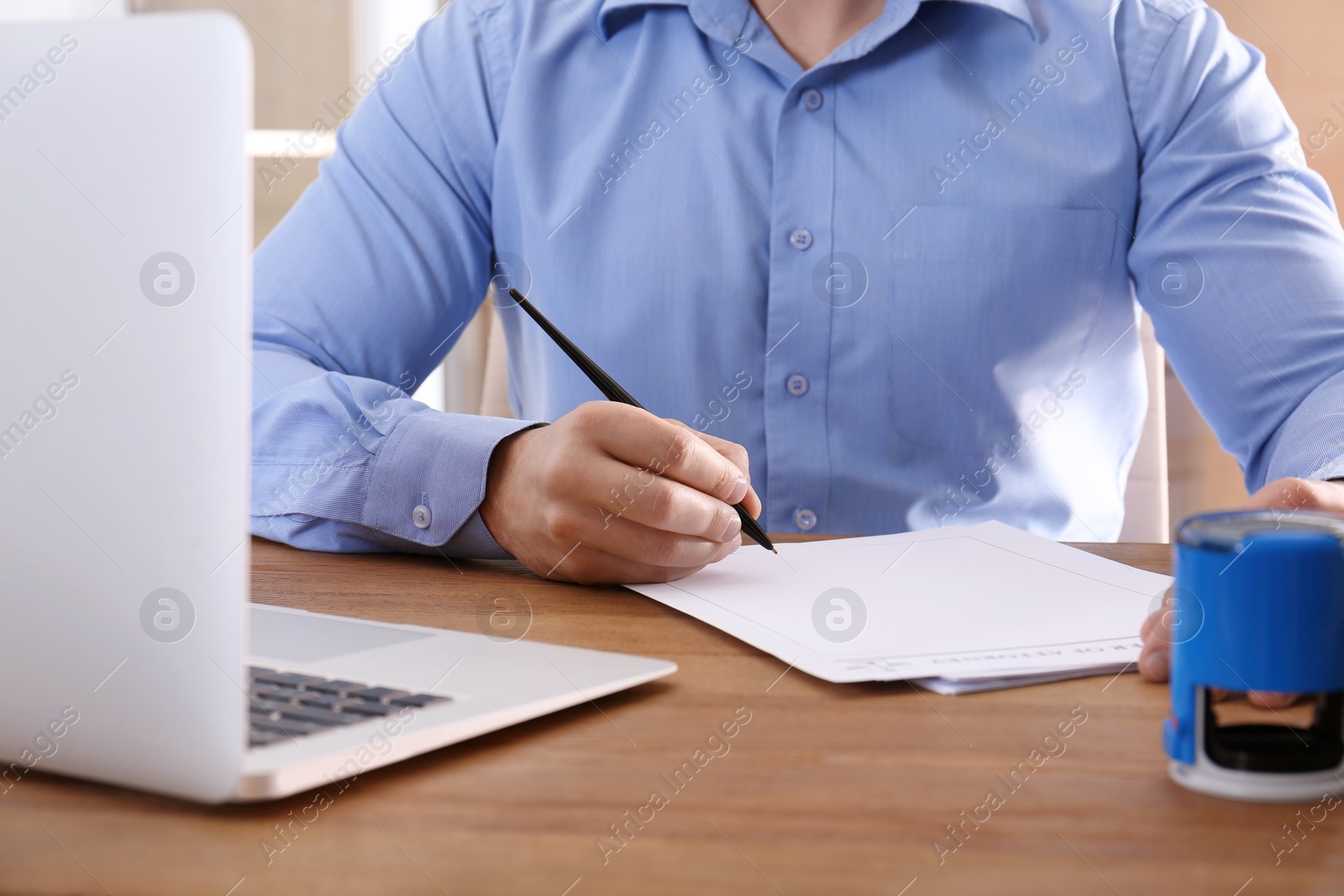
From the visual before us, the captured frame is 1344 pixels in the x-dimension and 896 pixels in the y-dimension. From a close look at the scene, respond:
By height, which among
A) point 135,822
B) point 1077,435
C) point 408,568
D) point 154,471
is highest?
point 154,471

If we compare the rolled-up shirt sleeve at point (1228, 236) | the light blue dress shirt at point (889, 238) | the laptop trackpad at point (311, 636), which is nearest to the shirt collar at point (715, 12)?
the light blue dress shirt at point (889, 238)

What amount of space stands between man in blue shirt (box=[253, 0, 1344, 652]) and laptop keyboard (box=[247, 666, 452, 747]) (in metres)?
0.66

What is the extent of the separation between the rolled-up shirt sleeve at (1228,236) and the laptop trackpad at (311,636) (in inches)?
31.4

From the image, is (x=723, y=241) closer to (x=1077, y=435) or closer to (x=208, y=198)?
(x=1077, y=435)

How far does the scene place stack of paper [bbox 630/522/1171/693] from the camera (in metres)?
0.56

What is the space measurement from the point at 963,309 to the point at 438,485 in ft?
1.89

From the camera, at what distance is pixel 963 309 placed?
1122 mm

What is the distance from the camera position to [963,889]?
0.34 metres

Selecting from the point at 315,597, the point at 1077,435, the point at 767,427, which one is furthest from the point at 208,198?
the point at 1077,435

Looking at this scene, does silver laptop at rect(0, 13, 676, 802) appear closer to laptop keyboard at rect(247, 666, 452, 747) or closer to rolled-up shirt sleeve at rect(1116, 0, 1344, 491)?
laptop keyboard at rect(247, 666, 452, 747)

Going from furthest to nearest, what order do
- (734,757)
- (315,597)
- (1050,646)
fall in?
(315,597) → (1050,646) → (734,757)

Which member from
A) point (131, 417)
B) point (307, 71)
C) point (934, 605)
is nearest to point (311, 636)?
point (131, 417)

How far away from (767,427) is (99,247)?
82 centimetres

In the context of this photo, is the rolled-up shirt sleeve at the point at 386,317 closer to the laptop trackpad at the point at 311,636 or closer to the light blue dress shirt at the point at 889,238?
the light blue dress shirt at the point at 889,238
